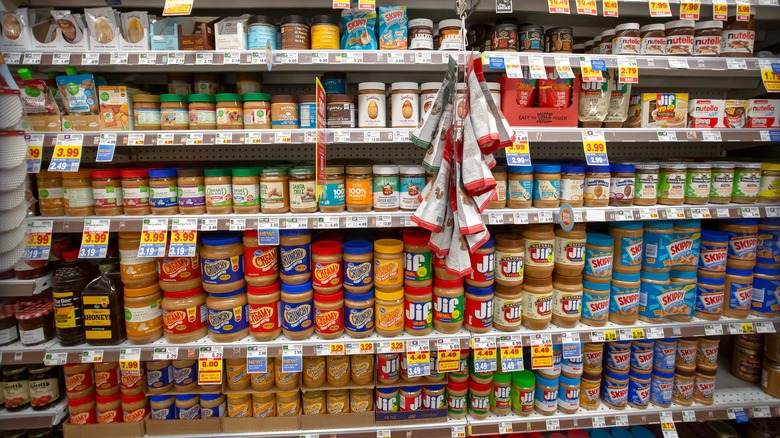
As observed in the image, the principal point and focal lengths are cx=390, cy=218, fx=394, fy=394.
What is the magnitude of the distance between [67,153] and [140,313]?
78 centimetres

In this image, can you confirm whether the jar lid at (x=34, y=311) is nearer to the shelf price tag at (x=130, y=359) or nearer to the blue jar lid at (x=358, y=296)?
the shelf price tag at (x=130, y=359)

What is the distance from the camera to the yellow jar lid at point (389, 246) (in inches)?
73.3

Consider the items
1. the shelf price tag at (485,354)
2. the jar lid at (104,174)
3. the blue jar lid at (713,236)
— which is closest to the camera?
the jar lid at (104,174)

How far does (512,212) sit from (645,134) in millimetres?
757

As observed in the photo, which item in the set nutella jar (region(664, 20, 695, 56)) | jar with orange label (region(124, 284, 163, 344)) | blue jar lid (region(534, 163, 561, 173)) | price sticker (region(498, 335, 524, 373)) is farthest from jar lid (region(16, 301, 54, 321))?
nutella jar (region(664, 20, 695, 56))

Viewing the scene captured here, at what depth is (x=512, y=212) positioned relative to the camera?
74.2 inches

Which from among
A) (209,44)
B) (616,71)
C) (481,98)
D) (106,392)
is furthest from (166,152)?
(616,71)

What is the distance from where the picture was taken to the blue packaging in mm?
2008

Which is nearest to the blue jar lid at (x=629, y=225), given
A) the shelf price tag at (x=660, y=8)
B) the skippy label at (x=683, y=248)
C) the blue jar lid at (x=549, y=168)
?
the skippy label at (x=683, y=248)

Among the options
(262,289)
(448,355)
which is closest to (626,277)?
(448,355)

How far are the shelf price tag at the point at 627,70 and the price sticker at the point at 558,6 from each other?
358 mm

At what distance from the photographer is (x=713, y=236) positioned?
6.72 feet

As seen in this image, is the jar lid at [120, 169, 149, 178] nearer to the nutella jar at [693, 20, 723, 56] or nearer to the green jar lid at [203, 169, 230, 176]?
the green jar lid at [203, 169, 230, 176]

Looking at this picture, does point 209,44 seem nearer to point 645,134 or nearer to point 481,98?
point 481,98
